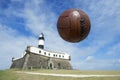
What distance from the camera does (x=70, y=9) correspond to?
12539mm

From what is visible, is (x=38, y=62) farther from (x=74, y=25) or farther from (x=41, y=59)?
(x=74, y=25)

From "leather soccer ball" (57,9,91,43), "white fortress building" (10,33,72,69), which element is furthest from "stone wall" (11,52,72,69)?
"leather soccer ball" (57,9,91,43)

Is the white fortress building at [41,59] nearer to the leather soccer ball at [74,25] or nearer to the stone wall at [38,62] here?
the stone wall at [38,62]

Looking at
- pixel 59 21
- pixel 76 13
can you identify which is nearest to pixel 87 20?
pixel 76 13

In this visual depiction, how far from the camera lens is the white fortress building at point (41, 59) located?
55062 millimetres

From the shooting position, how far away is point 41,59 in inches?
2231

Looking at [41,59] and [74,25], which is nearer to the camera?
[74,25]

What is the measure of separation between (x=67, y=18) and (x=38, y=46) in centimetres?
4960

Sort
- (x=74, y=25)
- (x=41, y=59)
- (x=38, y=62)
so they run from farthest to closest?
(x=41, y=59) < (x=38, y=62) < (x=74, y=25)

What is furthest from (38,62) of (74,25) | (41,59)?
(74,25)

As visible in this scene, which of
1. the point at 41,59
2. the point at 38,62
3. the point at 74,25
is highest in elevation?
the point at 41,59

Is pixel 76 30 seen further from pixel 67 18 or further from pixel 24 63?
pixel 24 63

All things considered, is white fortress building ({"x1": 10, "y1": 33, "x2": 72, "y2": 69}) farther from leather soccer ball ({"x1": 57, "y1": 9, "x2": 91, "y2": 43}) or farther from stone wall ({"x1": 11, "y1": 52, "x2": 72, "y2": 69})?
leather soccer ball ({"x1": 57, "y1": 9, "x2": 91, "y2": 43})

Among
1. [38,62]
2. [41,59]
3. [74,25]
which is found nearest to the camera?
[74,25]
